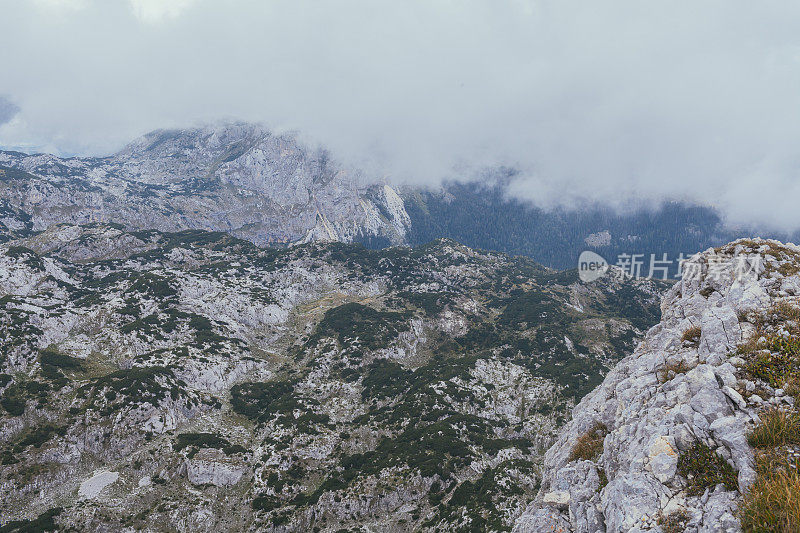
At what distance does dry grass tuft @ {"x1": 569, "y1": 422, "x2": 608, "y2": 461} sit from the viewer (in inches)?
730

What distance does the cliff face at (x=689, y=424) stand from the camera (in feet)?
36.5

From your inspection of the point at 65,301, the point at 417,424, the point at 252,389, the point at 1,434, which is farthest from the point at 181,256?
the point at 417,424

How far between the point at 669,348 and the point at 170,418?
84179 mm

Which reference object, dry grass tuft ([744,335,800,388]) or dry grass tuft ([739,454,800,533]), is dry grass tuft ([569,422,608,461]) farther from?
dry grass tuft ([739,454,800,533])

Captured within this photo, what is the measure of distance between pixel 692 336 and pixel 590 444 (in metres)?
8.19

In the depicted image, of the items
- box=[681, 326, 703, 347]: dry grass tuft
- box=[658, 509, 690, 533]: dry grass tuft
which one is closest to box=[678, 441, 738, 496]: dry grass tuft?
box=[658, 509, 690, 533]: dry grass tuft

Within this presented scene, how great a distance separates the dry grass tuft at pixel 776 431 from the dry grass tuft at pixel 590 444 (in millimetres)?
8623

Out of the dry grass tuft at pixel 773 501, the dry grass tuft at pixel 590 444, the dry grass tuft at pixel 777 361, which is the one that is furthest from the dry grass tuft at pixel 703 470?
the dry grass tuft at pixel 590 444

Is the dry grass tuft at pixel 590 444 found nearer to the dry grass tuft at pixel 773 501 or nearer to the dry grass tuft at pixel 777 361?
the dry grass tuft at pixel 777 361

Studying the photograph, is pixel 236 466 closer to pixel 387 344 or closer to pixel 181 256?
pixel 387 344

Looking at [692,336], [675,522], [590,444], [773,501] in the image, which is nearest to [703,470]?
[675,522]

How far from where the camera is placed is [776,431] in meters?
10.6

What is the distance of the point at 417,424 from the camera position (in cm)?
7788

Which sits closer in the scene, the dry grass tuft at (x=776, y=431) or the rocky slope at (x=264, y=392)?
the dry grass tuft at (x=776, y=431)
